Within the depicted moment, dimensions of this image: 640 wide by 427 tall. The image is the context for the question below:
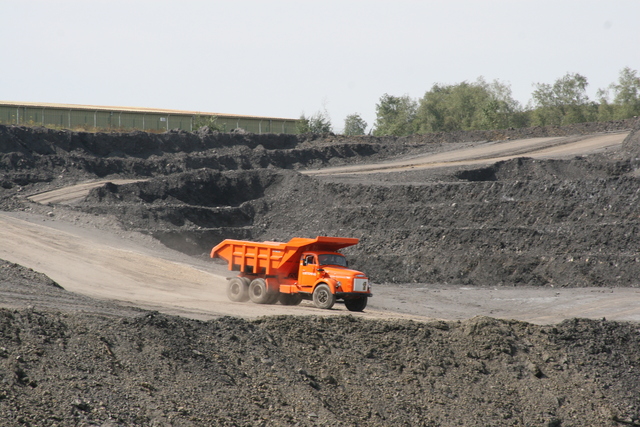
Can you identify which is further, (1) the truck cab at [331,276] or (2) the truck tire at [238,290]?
(2) the truck tire at [238,290]

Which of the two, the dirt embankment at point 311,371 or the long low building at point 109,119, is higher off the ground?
the long low building at point 109,119

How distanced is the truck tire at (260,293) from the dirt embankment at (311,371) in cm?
509

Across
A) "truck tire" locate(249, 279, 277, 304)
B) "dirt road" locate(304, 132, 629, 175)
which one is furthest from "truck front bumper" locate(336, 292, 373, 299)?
"dirt road" locate(304, 132, 629, 175)

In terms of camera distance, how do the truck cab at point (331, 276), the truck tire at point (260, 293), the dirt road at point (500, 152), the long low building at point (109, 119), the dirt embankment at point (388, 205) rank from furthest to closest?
the long low building at point (109, 119) → the dirt road at point (500, 152) → the dirt embankment at point (388, 205) → the truck tire at point (260, 293) → the truck cab at point (331, 276)

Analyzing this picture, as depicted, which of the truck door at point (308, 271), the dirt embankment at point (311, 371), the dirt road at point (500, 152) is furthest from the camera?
the dirt road at point (500, 152)

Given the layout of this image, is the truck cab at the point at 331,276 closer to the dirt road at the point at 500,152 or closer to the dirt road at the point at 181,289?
the dirt road at the point at 181,289

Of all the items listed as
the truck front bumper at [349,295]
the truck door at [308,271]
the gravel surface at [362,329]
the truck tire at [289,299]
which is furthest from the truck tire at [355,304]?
the gravel surface at [362,329]

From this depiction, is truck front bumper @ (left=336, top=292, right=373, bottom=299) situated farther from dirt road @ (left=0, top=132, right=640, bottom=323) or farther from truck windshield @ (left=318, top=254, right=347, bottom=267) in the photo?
truck windshield @ (left=318, top=254, right=347, bottom=267)

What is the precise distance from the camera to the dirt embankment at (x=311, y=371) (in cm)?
797

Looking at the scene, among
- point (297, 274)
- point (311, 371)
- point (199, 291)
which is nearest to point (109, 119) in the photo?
point (199, 291)

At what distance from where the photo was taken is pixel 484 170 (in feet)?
118

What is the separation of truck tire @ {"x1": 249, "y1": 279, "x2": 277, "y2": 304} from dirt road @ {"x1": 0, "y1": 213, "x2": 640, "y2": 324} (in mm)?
300

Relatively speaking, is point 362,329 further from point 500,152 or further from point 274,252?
point 500,152

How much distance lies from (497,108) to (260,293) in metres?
60.0
